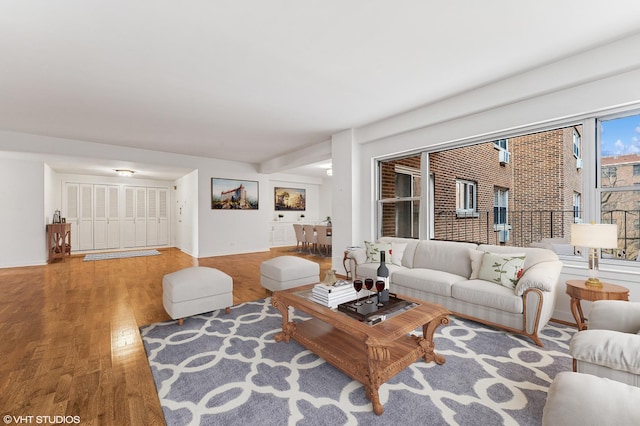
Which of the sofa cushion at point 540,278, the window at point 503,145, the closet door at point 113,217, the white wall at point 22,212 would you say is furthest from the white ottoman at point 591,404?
the closet door at point 113,217

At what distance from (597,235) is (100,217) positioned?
10.8 m

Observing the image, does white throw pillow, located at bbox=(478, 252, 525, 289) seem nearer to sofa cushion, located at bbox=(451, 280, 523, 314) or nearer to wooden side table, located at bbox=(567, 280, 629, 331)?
sofa cushion, located at bbox=(451, 280, 523, 314)

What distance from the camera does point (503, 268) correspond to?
285 cm

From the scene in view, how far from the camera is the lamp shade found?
237 cm

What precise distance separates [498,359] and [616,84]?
2760mm

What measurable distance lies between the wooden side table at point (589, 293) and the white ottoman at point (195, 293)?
339 centimetres

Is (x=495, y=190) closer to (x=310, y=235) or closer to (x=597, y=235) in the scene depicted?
(x=597, y=235)

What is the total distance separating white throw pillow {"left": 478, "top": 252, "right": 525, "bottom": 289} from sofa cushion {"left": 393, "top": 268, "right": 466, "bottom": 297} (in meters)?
0.28

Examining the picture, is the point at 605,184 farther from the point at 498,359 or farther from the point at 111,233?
the point at 111,233

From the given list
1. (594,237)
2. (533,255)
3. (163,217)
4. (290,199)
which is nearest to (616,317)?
(594,237)

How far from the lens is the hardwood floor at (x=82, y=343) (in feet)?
5.58

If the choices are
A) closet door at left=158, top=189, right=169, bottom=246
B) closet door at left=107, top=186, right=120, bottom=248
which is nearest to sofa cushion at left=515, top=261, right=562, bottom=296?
closet door at left=158, top=189, right=169, bottom=246

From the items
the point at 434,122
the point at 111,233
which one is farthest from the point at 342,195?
the point at 111,233

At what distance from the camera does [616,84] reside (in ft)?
8.66
